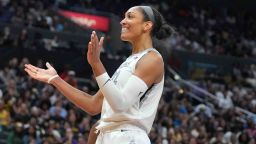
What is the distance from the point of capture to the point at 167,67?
65.7ft

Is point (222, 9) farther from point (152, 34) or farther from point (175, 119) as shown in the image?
point (152, 34)

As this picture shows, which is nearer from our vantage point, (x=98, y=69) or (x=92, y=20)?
(x=98, y=69)

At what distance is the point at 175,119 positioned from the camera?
16.3 m

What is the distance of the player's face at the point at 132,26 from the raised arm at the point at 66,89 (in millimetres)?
474

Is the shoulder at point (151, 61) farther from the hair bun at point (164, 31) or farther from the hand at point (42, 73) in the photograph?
the hand at point (42, 73)

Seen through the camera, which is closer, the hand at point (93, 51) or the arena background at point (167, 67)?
the hand at point (93, 51)

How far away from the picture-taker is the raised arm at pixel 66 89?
3824 mm

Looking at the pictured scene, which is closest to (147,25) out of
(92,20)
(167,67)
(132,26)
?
(132,26)

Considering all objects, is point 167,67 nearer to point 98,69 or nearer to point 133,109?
point 133,109

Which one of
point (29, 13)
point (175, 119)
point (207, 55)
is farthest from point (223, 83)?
point (29, 13)

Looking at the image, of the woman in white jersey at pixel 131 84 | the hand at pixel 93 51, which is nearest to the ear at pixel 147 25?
the woman in white jersey at pixel 131 84

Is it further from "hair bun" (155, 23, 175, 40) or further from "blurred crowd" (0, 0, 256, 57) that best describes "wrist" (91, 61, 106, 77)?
"blurred crowd" (0, 0, 256, 57)

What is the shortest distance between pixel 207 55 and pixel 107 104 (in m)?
20.6

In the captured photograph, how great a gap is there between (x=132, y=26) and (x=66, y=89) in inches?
23.3
